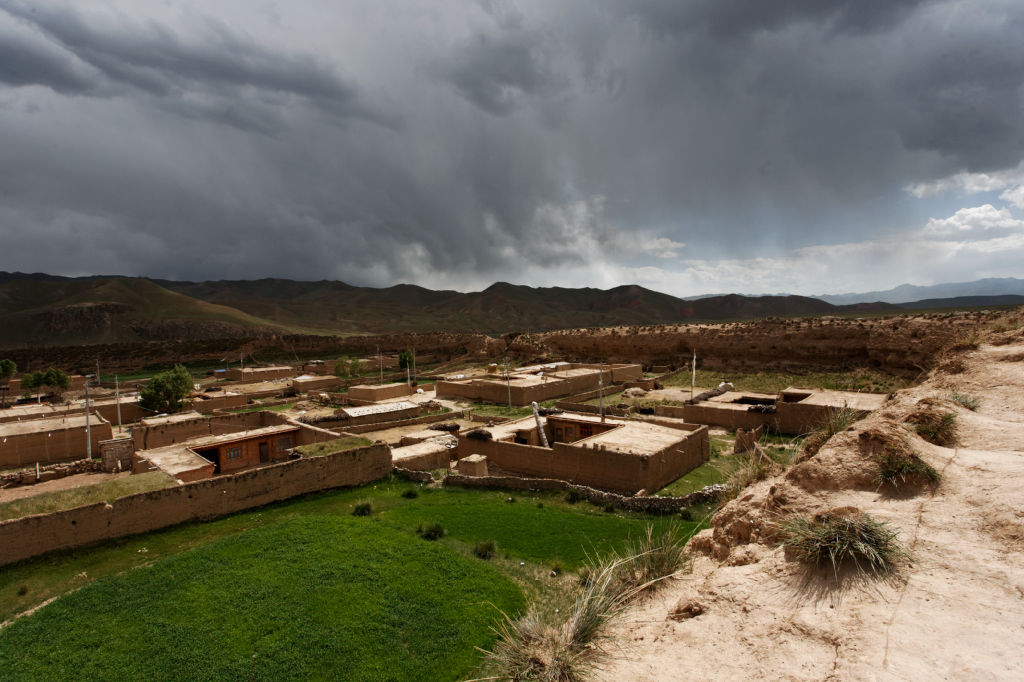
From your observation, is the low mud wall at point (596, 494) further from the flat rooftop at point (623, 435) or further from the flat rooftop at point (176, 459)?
the flat rooftop at point (176, 459)

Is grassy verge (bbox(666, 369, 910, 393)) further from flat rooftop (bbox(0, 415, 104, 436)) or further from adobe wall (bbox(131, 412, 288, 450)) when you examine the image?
flat rooftop (bbox(0, 415, 104, 436))

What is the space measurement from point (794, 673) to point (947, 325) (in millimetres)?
51274

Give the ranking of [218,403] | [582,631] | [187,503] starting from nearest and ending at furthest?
[582,631]
[187,503]
[218,403]

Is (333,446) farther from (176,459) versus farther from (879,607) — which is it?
(879,607)

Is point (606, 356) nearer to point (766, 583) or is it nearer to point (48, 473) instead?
point (48, 473)

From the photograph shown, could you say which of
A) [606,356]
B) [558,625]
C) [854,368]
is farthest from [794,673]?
[606,356]

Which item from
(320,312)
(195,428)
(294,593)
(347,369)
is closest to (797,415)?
(294,593)

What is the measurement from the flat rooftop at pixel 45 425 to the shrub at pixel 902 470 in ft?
109

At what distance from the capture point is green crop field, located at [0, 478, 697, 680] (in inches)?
384

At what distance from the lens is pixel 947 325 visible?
1689 inches

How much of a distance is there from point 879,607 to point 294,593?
1130 cm

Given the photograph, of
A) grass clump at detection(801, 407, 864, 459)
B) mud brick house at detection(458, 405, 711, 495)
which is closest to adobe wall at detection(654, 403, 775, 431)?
mud brick house at detection(458, 405, 711, 495)

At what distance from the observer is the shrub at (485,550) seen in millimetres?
13984

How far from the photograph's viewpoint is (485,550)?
554 inches
